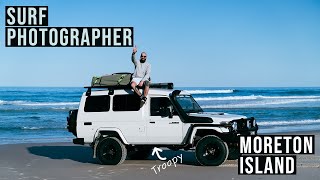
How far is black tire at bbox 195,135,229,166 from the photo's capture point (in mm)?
15055

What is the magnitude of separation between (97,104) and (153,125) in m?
1.57

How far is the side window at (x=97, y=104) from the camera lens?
52.8 feet

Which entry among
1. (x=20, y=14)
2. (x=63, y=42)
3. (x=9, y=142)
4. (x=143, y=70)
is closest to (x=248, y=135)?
(x=143, y=70)

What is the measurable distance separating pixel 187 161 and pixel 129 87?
2398mm

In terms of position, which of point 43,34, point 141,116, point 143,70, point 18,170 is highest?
point 43,34

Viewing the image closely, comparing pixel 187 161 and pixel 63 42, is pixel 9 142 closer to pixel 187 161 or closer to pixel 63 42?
pixel 63 42

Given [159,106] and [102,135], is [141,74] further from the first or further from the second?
[102,135]

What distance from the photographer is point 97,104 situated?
16156 millimetres

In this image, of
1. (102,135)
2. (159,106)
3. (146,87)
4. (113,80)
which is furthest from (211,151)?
(113,80)

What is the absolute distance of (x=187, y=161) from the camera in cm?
1658

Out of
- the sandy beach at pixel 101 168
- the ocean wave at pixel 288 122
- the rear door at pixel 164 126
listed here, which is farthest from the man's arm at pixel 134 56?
the ocean wave at pixel 288 122

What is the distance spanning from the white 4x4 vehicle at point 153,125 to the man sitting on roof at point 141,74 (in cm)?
25

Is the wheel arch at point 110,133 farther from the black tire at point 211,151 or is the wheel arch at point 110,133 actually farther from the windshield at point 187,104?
the black tire at point 211,151

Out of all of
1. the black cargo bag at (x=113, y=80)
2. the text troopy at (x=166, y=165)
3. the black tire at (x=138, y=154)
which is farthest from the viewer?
the black tire at (x=138, y=154)
